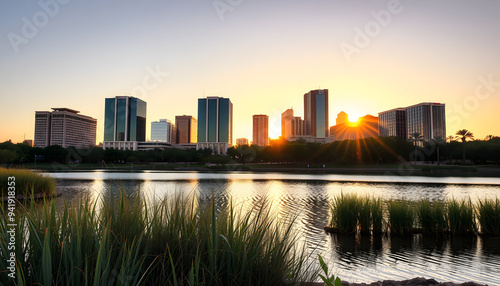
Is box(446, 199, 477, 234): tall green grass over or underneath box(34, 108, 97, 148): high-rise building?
underneath

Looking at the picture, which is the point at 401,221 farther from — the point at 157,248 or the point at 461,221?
the point at 157,248

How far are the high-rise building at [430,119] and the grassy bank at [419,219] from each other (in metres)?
158

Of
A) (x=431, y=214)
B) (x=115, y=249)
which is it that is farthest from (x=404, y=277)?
(x=115, y=249)

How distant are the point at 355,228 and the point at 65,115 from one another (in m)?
217

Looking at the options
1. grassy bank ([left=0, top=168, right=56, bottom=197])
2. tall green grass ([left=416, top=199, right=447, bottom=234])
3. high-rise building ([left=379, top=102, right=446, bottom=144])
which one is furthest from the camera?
high-rise building ([left=379, top=102, right=446, bottom=144])

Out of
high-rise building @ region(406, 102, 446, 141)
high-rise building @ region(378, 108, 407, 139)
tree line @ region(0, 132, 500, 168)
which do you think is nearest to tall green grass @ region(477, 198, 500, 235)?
tree line @ region(0, 132, 500, 168)

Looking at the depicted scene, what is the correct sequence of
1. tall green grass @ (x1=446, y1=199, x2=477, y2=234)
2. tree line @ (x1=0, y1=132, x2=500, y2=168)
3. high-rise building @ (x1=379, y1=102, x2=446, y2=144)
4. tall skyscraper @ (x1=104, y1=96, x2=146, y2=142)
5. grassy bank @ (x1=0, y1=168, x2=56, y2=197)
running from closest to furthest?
tall green grass @ (x1=446, y1=199, x2=477, y2=234)
grassy bank @ (x1=0, y1=168, x2=56, y2=197)
tree line @ (x1=0, y1=132, x2=500, y2=168)
high-rise building @ (x1=379, y1=102, x2=446, y2=144)
tall skyscraper @ (x1=104, y1=96, x2=146, y2=142)

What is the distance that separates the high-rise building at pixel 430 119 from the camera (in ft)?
490

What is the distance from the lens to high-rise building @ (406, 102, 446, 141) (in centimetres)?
14950

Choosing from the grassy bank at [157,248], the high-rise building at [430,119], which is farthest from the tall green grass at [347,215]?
the high-rise building at [430,119]

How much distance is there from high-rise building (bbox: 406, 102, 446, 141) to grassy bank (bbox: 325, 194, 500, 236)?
158039mm

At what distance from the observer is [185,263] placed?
11.2 ft

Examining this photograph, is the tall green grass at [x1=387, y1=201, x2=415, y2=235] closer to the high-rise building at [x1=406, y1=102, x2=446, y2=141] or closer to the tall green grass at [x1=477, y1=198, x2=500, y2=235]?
the tall green grass at [x1=477, y1=198, x2=500, y2=235]

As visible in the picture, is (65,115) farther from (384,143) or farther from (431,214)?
(431,214)
